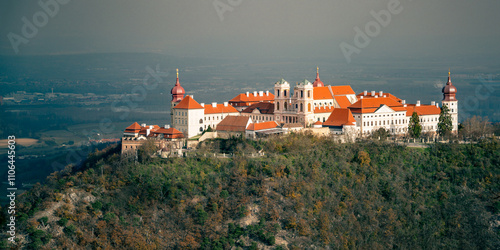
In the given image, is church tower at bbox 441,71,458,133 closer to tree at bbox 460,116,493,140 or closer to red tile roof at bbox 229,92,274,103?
tree at bbox 460,116,493,140

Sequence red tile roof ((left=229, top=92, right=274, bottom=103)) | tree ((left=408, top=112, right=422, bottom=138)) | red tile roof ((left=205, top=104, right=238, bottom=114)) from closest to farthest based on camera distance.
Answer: tree ((left=408, top=112, right=422, bottom=138)) → red tile roof ((left=205, top=104, right=238, bottom=114)) → red tile roof ((left=229, top=92, right=274, bottom=103))

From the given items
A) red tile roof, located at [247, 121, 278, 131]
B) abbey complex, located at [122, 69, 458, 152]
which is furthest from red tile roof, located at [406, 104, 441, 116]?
red tile roof, located at [247, 121, 278, 131]

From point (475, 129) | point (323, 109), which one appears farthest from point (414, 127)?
point (323, 109)

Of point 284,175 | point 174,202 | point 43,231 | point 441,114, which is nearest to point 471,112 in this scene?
point 441,114

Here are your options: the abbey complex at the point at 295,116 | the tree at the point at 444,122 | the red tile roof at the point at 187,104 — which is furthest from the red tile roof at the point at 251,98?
the tree at the point at 444,122

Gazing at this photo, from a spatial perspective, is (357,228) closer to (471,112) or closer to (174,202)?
(174,202)

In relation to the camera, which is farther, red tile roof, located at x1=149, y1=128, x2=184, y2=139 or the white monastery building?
the white monastery building

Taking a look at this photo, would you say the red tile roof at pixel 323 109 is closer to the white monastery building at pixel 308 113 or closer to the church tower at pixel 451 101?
the white monastery building at pixel 308 113

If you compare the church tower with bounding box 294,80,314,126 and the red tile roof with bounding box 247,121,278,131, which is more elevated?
the church tower with bounding box 294,80,314,126
